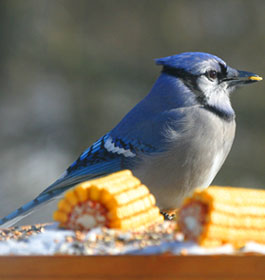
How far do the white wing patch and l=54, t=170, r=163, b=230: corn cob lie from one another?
102 cm

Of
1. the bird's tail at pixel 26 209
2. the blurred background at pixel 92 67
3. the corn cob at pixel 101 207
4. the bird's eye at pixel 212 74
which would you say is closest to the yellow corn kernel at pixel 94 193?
the corn cob at pixel 101 207

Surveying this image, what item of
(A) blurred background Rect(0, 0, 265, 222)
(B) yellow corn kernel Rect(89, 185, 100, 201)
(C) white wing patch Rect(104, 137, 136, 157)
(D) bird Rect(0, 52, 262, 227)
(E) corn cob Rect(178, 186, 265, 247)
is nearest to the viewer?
(E) corn cob Rect(178, 186, 265, 247)

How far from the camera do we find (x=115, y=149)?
97.1 inches

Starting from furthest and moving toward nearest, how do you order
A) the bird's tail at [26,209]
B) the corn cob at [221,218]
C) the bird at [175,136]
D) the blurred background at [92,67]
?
the blurred background at [92,67], the bird at [175,136], the bird's tail at [26,209], the corn cob at [221,218]

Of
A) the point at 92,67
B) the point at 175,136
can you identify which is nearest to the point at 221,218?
the point at 175,136

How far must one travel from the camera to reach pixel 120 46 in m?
5.82

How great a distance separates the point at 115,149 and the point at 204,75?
476 mm

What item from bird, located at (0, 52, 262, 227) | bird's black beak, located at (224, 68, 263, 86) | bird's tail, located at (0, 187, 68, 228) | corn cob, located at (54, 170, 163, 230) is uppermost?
bird's black beak, located at (224, 68, 263, 86)

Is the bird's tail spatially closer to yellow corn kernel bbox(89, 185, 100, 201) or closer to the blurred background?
yellow corn kernel bbox(89, 185, 100, 201)

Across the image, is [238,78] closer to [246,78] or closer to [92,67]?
[246,78]

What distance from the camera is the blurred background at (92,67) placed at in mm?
5551

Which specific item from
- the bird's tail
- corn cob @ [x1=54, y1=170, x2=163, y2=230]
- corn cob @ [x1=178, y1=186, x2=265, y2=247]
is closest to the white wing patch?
the bird's tail

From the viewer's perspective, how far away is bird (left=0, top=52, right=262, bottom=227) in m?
2.31

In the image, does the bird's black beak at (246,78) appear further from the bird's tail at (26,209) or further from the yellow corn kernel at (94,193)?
the yellow corn kernel at (94,193)
